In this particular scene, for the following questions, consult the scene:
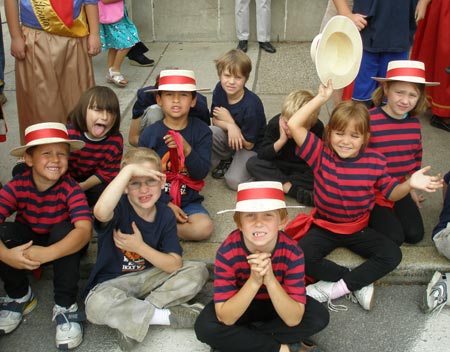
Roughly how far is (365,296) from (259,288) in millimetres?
746

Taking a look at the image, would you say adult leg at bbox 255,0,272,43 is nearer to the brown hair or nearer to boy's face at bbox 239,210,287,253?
the brown hair

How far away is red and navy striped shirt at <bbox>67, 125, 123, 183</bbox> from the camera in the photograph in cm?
330

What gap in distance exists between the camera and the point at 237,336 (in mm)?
2482

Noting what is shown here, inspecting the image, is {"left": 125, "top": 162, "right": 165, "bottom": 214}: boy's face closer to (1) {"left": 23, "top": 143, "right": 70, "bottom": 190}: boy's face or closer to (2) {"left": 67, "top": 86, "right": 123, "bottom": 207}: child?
(1) {"left": 23, "top": 143, "right": 70, "bottom": 190}: boy's face

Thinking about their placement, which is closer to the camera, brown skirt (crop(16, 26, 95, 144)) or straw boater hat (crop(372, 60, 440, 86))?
straw boater hat (crop(372, 60, 440, 86))

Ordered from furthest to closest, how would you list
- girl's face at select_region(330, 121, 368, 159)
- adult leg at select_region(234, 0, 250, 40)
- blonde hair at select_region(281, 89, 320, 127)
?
adult leg at select_region(234, 0, 250, 40) → blonde hair at select_region(281, 89, 320, 127) → girl's face at select_region(330, 121, 368, 159)

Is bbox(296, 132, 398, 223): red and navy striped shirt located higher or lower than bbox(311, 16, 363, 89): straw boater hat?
lower

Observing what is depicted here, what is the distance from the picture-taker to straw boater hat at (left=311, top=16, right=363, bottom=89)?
3.01m

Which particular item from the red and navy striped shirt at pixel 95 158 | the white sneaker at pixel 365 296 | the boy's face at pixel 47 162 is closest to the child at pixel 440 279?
the white sneaker at pixel 365 296

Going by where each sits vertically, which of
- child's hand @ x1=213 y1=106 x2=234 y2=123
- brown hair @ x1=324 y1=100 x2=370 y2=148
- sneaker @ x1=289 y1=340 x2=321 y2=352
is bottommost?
sneaker @ x1=289 y1=340 x2=321 y2=352

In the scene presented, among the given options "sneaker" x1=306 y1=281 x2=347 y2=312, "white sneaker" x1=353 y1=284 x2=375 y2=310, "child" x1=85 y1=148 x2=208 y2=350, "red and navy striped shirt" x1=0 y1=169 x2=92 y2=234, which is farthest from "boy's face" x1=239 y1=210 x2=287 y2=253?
"red and navy striped shirt" x1=0 y1=169 x2=92 y2=234

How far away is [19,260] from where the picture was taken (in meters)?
2.68

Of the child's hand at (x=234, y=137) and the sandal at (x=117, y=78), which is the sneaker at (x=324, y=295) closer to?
the child's hand at (x=234, y=137)

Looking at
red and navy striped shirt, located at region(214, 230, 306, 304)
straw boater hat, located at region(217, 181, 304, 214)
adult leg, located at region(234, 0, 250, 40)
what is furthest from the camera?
adult leg, located at region(234, 0, 250, 40)
